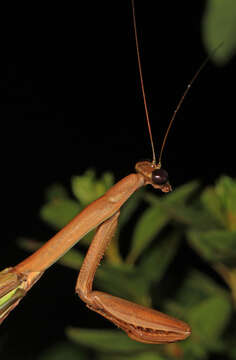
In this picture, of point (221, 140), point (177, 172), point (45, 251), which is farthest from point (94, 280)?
point (221, 140)

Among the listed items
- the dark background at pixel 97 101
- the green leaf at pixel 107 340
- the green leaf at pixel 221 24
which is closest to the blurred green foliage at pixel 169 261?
the green leaf at pixel 107 340

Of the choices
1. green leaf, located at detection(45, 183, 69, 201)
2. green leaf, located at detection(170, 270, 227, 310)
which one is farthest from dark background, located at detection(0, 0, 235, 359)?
green leaf, located at detection(170, 270, 227, 310)

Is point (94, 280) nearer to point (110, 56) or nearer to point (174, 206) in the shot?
point (174, 206)

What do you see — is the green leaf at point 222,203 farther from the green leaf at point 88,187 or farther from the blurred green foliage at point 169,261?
the green leaf at point 88,187

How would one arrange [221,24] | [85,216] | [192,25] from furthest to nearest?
[192,25]
[85,216]
[221,24]

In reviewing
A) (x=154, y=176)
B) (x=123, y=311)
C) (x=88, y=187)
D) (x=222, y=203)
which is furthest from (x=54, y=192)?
(x=222, y=203)

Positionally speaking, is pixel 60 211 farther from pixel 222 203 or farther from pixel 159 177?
pixel 222 203
